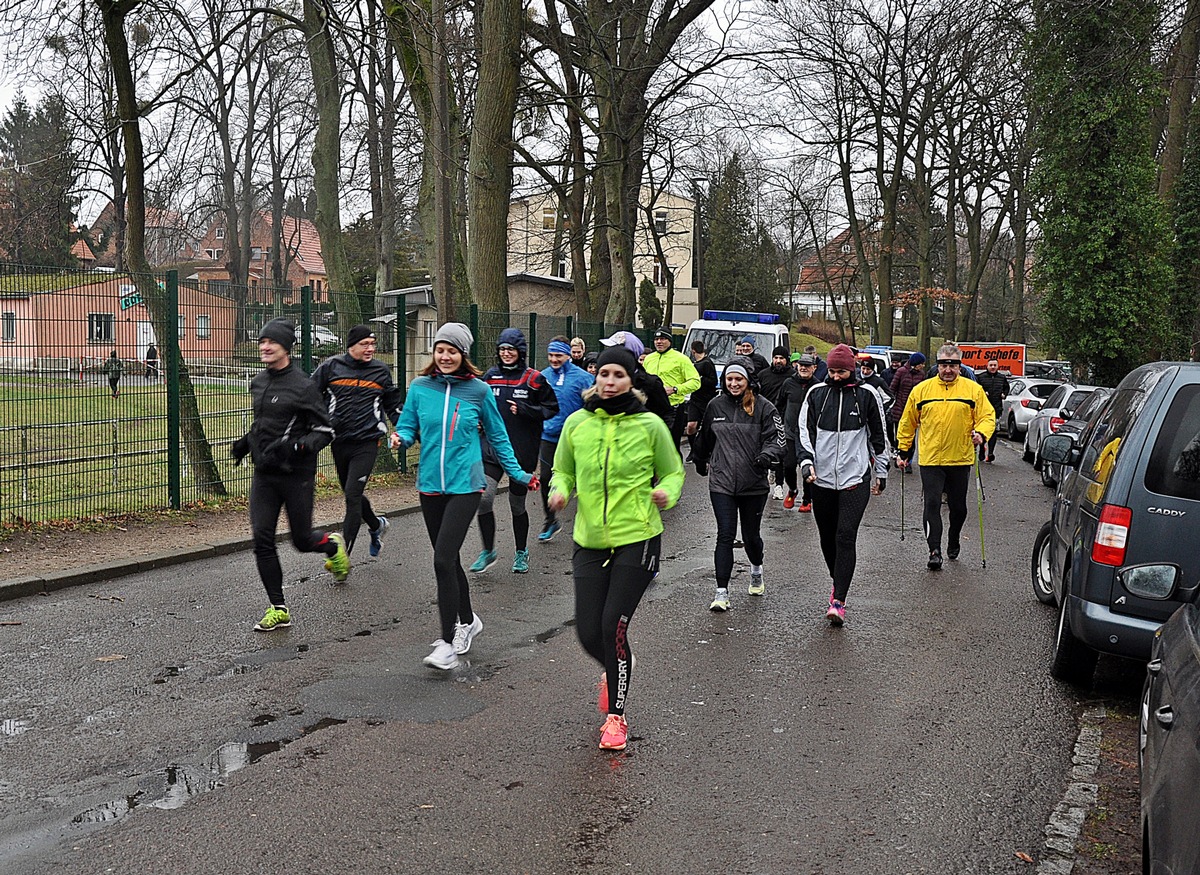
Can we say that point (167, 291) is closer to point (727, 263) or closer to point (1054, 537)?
point (1054, 537)

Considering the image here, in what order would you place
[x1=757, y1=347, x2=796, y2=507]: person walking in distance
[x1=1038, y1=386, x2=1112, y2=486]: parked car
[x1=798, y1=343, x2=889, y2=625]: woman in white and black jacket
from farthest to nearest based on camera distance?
1. [x1=1038, y1=386, x2=1112, y2=486]: parked car
2. [x1=757, y1=347, x2=796, y2=507]: person walking in distance
3. [x1=798, y1=343, x2=889, y2=625]: woman in white and black jacket

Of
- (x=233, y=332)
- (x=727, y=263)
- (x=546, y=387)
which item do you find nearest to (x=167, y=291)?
(x=233, y=332)

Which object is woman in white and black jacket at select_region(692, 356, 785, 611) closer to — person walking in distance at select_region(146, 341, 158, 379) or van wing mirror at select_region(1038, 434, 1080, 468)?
van wing mirror at select_region(1038, 434, 1080, 468)

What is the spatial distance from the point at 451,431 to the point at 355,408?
9.05ft

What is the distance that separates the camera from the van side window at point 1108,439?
20.9 ft

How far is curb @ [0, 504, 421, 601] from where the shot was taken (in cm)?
847

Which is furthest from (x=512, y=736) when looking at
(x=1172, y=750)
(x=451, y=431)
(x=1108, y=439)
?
(x=1108, y=439)

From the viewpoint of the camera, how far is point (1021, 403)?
93.6ft

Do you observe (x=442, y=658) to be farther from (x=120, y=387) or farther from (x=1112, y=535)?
(x=120, y=387)

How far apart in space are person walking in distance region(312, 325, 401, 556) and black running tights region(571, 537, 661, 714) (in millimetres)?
4173

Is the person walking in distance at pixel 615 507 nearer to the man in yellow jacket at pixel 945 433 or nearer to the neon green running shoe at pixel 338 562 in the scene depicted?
the neon green running shoe at pixel 338 562

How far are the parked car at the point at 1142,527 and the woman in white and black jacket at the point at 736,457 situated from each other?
2521 mm

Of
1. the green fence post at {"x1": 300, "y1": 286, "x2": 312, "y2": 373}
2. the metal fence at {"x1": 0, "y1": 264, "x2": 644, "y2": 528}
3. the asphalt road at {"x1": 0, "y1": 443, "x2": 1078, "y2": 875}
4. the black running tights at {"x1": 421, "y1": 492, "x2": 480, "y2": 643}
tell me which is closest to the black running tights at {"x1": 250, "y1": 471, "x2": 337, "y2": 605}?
the asphalt road at {"x1": 0, "y1": 443, "x2": 1078, "y2": 875}

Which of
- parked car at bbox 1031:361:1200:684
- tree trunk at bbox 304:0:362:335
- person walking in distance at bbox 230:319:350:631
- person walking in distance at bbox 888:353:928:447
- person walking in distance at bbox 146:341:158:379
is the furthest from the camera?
tree trunk at bbox 304:0:362:335
